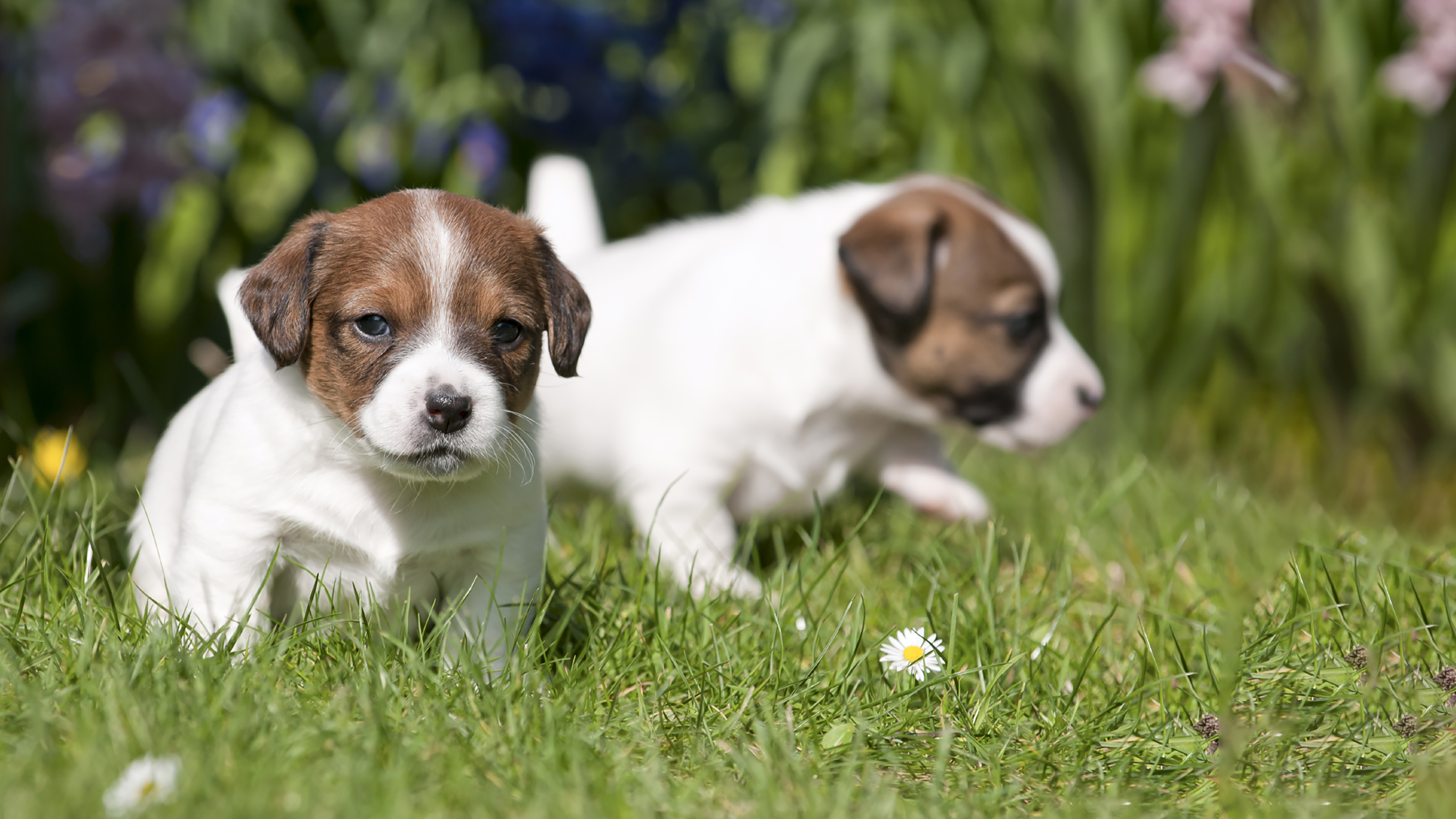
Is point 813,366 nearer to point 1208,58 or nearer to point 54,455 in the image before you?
point 54,455

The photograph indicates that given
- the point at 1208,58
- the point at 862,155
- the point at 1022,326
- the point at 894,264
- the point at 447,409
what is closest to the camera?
the point at 447,409

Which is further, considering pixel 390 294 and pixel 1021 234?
pixel 1021 234

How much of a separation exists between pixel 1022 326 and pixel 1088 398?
321 millimetres

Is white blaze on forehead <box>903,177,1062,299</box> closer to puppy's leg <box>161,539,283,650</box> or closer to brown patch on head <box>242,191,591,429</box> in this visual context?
brown patch on head <box>242,191,591,429</box>

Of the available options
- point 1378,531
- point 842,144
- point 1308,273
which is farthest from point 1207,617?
point 842,144

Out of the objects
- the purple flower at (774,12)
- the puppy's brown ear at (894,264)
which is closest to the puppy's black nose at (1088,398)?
the puppy's brown ear at (894,264)

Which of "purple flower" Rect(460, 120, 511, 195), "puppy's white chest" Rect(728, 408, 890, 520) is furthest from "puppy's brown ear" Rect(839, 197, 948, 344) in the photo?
"purple flower" Rect(460, 120, 511, 195)

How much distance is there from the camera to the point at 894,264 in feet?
12.7

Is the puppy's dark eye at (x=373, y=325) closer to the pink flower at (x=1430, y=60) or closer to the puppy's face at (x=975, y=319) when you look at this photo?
the puppy's face at (x=975, y=319)

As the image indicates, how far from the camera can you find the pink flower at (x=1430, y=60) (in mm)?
5363

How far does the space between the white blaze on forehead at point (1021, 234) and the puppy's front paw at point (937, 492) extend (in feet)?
2.18

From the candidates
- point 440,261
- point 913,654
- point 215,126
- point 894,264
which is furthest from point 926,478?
→ point 215,126

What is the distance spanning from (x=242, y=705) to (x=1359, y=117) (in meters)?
5.43

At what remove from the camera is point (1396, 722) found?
281 centimetres
